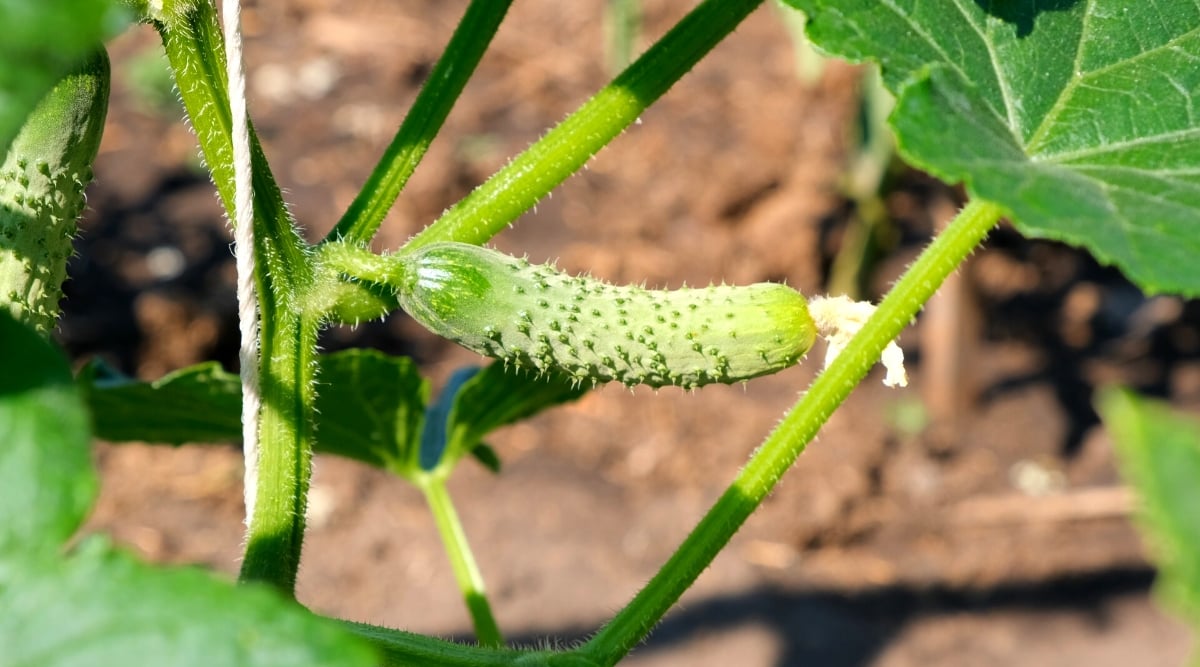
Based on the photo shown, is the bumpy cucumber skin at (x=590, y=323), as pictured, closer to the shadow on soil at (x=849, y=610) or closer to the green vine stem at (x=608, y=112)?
the green vine stem at (x=608, y=112)

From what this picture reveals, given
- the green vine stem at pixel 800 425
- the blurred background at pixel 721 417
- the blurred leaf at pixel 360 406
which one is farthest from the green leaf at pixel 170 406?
the blurred background at pixel 721 417

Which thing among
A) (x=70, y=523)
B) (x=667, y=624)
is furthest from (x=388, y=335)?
(x=70, y=523)

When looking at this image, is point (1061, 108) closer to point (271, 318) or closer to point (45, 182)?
point (271, 318)

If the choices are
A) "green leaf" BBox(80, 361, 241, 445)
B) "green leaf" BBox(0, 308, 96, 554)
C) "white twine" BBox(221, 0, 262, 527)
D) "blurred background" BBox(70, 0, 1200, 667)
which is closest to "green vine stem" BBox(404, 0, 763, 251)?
"white twine" BBox(221, 0, 262, 527)

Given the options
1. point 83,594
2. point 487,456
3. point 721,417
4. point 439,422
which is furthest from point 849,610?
point 83,594

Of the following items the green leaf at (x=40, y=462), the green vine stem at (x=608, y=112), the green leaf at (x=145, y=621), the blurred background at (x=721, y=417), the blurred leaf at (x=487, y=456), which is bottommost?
the blurred background at (x=721, y=417)

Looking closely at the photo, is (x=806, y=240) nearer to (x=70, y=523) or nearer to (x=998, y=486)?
(x=998, y=486)

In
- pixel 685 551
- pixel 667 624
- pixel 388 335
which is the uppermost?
pixel 685 551
